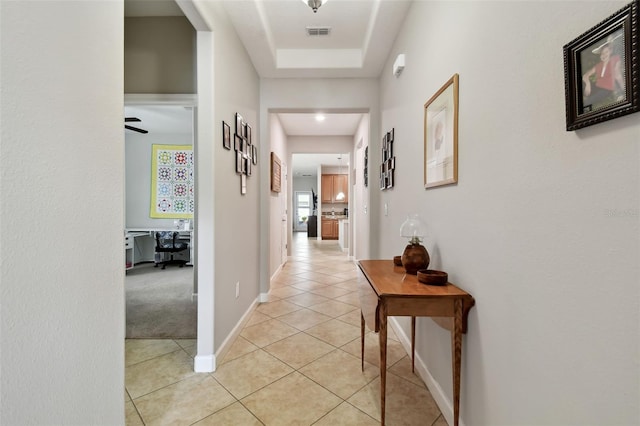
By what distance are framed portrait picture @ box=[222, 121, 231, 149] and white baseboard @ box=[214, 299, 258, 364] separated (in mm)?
1478

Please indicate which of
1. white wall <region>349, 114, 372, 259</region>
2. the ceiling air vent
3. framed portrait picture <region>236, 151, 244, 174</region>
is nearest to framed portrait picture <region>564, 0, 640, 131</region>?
framed portrait picture <region>236, 151, 244, 174</region>

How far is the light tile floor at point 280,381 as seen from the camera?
1.53m

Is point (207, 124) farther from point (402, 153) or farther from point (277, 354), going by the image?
point (277, 354)

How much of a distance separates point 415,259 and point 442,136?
69 cm

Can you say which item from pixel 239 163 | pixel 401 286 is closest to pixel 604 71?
pixel 401 286

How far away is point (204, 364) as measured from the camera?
1946 millimetres

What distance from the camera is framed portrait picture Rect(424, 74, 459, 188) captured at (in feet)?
4.68

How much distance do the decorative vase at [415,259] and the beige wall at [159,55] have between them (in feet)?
8.01

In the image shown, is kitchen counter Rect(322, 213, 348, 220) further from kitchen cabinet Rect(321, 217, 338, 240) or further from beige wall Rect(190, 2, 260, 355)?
beige wall Rect(190, 2, 260, 355)

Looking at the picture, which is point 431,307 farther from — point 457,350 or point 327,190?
point 327,190

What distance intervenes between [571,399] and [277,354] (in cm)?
180

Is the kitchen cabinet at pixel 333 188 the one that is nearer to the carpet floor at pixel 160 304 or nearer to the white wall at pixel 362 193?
the white wall at pixel 362 193

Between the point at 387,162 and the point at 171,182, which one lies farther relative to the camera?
the point at 171,182
